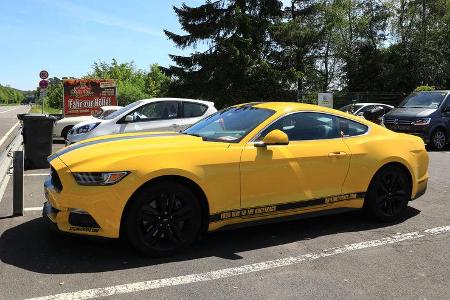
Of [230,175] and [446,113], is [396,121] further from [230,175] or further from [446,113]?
[230,175]

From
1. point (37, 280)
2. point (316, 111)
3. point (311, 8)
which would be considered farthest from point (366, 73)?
point (37, 280)

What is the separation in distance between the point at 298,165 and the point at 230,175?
2.70 feet

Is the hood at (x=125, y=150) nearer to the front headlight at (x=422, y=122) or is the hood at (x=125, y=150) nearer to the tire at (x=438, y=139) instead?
the front headlight at (x=422, y=122)

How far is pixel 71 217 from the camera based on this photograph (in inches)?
175

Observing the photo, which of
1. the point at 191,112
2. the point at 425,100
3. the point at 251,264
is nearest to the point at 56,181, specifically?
the point at 251,264

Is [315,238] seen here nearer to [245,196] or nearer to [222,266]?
[245,196]

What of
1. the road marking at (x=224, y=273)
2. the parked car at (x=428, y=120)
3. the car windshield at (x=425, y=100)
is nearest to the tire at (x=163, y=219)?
the road marking at (x=224, y=273)

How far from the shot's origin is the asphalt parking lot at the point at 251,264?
13.0ft

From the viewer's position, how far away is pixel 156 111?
36.6ft

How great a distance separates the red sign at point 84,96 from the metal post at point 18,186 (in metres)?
17.9

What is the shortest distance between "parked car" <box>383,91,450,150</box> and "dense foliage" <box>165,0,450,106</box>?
16.1 metres

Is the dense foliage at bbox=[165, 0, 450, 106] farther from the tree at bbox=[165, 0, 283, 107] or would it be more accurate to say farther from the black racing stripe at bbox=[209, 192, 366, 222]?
the black racing stripe at bbox=[209, 192, 366, 222]

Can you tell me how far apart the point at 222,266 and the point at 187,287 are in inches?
22.0

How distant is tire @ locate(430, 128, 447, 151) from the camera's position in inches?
567
